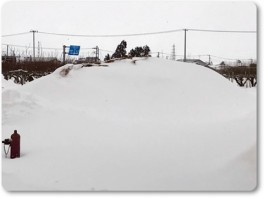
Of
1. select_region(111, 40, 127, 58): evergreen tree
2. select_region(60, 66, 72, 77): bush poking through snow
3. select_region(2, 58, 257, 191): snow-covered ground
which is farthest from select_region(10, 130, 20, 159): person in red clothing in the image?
select_region(60, 66, 72, 77): bush poking through snow

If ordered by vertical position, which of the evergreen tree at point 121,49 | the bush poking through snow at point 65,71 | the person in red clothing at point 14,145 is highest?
the evergreen tree at point 121,49

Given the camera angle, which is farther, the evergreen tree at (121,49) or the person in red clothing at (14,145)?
the evergreen tree at (121,49)

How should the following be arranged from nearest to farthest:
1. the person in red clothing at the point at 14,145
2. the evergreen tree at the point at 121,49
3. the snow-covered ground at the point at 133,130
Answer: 1. the snow-covered ground at the point at 133,130
2. the person in red clothing at the point at 14,145
3. the evergreen tree at the point at 121,49

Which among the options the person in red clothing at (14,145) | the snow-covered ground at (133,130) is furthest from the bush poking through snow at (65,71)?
the person in red clothing at (14,145)

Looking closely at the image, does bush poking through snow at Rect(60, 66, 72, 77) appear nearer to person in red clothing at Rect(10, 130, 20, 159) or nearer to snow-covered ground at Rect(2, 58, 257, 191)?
snow-covered ground at Rect(2, 58, 257, 191)

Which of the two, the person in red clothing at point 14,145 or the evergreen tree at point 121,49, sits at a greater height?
the evergreen tree at point 121,49

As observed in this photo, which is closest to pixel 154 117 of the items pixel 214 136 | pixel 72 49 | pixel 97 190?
pixel 214 136

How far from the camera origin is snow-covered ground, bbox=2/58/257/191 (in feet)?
9.36

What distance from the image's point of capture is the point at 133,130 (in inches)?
160

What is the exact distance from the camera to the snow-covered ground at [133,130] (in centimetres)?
285

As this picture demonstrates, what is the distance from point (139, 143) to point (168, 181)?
0.88 meters

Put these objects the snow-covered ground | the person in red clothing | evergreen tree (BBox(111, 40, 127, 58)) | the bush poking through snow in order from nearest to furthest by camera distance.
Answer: the snow-covered ground < the person in red clothing < evergreen tree (BBox(111, 40, 127, 58)) < the bush poking through snow

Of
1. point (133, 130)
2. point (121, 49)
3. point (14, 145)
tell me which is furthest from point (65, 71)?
point (14, 145)

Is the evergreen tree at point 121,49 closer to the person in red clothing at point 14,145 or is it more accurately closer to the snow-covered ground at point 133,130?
the snow-covered ground at point 133,130
